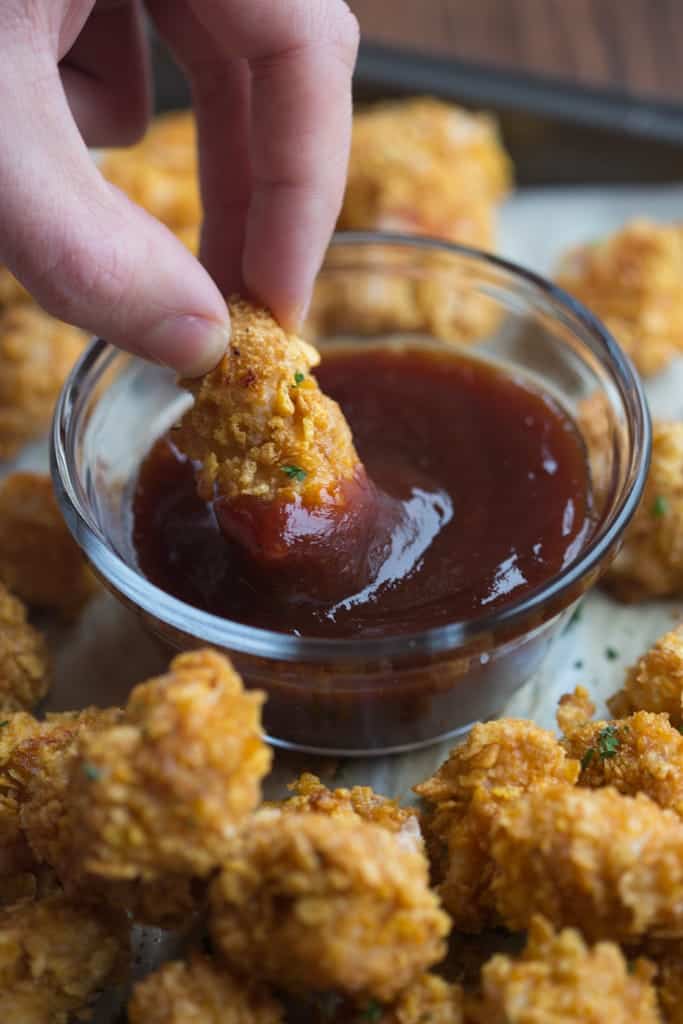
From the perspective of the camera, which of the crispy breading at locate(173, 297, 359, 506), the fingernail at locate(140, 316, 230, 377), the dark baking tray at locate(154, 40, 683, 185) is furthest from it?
the dark baking tray at locate(154, 40, 683, 185)

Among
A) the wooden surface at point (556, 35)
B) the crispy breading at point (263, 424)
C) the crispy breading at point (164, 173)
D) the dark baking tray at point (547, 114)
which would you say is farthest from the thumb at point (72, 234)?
the wooden surface at point (556, 35)

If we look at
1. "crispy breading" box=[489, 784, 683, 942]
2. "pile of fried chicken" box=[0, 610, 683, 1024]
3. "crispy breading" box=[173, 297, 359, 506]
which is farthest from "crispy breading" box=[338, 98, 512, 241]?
"crispy breading" box=[489, 784, 683, 942]

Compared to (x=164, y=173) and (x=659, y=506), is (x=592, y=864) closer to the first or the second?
(x=659, y=506)

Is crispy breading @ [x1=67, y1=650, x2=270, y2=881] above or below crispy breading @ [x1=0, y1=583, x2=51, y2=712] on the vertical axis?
above

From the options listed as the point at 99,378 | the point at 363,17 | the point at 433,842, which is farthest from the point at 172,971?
the point at 363,17

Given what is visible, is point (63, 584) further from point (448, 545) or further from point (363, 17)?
point (363, 17)

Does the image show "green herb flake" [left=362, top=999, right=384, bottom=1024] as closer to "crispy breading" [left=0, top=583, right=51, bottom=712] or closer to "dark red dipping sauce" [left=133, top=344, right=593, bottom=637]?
"dark red dipping sauce" [left=133, top=344, right=593, bottom=637]
